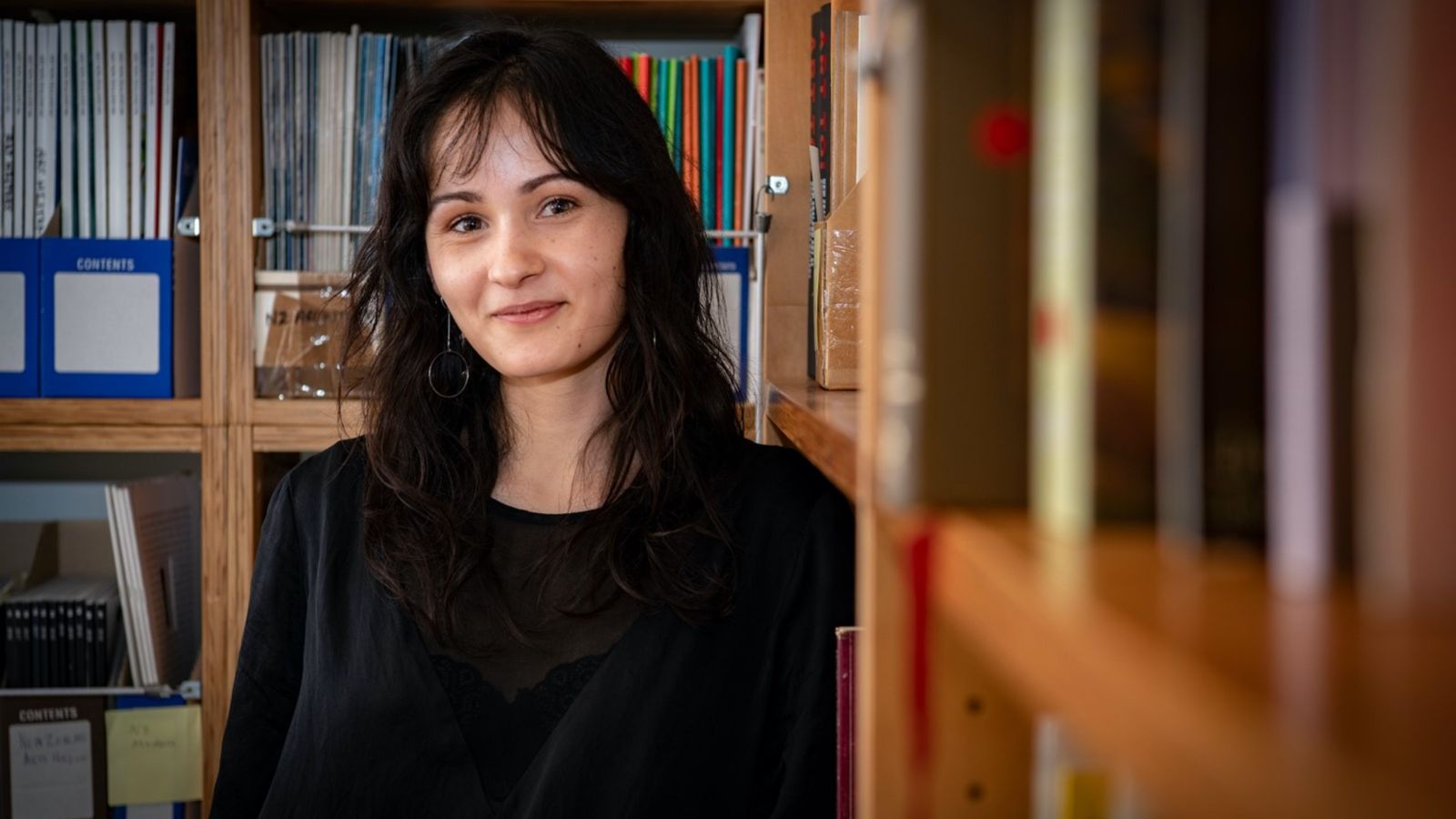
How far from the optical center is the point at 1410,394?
29 cm

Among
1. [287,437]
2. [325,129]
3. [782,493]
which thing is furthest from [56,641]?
[782,493]

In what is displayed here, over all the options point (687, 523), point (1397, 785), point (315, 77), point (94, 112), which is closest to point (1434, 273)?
point (1397, 785)

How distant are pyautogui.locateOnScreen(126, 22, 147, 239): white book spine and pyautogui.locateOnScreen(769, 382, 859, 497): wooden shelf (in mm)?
1129

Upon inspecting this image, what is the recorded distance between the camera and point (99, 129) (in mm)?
1879

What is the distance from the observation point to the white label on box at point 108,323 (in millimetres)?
1867

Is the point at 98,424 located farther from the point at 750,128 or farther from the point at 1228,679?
the point at 1228,679

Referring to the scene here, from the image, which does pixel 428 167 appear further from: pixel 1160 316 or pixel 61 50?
pixel 1160 316

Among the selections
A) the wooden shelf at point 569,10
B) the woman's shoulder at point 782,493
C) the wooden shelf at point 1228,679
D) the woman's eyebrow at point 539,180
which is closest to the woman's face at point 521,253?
the woman's eyebrow at point 539,180

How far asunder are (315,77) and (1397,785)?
1962 millimetres

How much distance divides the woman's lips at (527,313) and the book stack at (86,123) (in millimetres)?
857

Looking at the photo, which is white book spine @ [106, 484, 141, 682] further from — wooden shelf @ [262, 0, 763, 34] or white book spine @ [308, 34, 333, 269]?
wooden shelf @ [262, 0, 763, 34]

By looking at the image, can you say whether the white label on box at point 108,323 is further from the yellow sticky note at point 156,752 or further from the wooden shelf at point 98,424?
the yellow sticky note at point 156,752

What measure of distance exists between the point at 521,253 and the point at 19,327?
41.3 inches

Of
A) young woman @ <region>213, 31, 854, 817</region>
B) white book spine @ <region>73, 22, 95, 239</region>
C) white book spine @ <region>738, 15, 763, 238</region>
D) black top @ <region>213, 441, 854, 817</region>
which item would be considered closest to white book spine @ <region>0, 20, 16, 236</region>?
white book spine @ <region>73, 22, 95, 239</region>
